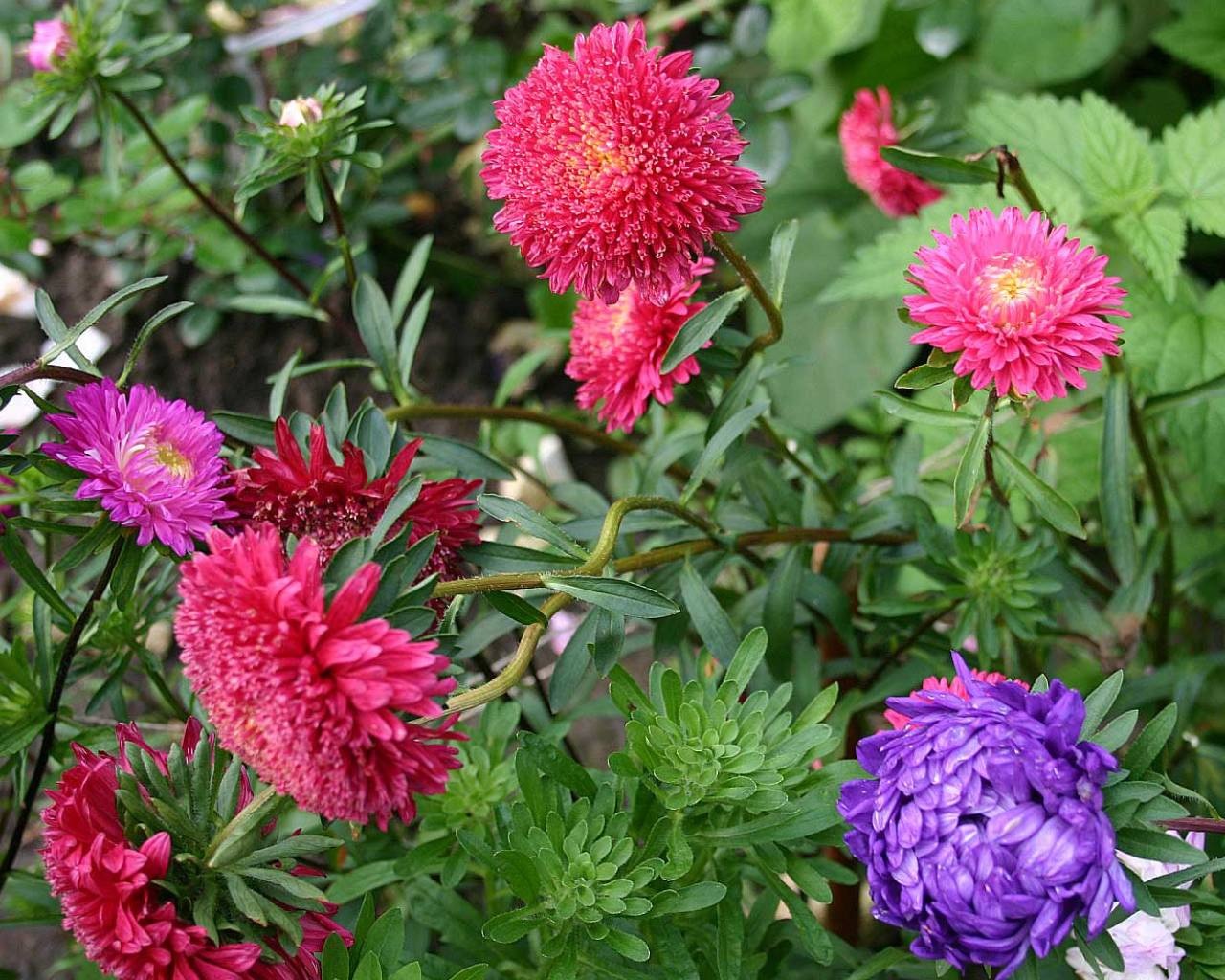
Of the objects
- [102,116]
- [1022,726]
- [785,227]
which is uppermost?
[102,116]

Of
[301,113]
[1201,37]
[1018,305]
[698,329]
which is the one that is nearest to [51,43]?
[301,113]

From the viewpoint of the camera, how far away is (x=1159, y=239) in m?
1.12

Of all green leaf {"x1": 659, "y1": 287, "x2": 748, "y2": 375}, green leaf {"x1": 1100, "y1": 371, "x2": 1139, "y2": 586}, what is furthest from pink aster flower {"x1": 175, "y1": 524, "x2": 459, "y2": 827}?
green leaf {"x1": 1100, "y1": 371, "x2": 1139, "y2": 586}

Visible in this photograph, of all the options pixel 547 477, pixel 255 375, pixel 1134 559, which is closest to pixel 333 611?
pixel 1134 559

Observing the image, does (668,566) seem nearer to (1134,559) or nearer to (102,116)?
(1134,559)

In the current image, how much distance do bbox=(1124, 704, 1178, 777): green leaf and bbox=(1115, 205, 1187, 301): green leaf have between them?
0.53 m

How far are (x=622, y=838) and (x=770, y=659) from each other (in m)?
0.31

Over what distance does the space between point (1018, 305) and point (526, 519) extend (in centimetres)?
34

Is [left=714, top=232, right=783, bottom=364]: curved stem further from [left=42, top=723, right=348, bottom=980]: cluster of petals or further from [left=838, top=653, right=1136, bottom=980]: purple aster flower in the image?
[left=42, top=723, right=348, bottom=980]: cluster of petals

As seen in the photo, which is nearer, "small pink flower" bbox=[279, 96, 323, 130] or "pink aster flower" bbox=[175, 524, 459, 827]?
"pink aster flower" bbox=[175, 524, 459, 827]

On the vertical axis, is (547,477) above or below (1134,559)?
below

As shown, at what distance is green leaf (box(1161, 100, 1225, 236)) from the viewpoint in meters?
1.16

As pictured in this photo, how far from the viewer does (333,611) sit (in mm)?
597

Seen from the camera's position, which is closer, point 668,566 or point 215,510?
point 215,510
